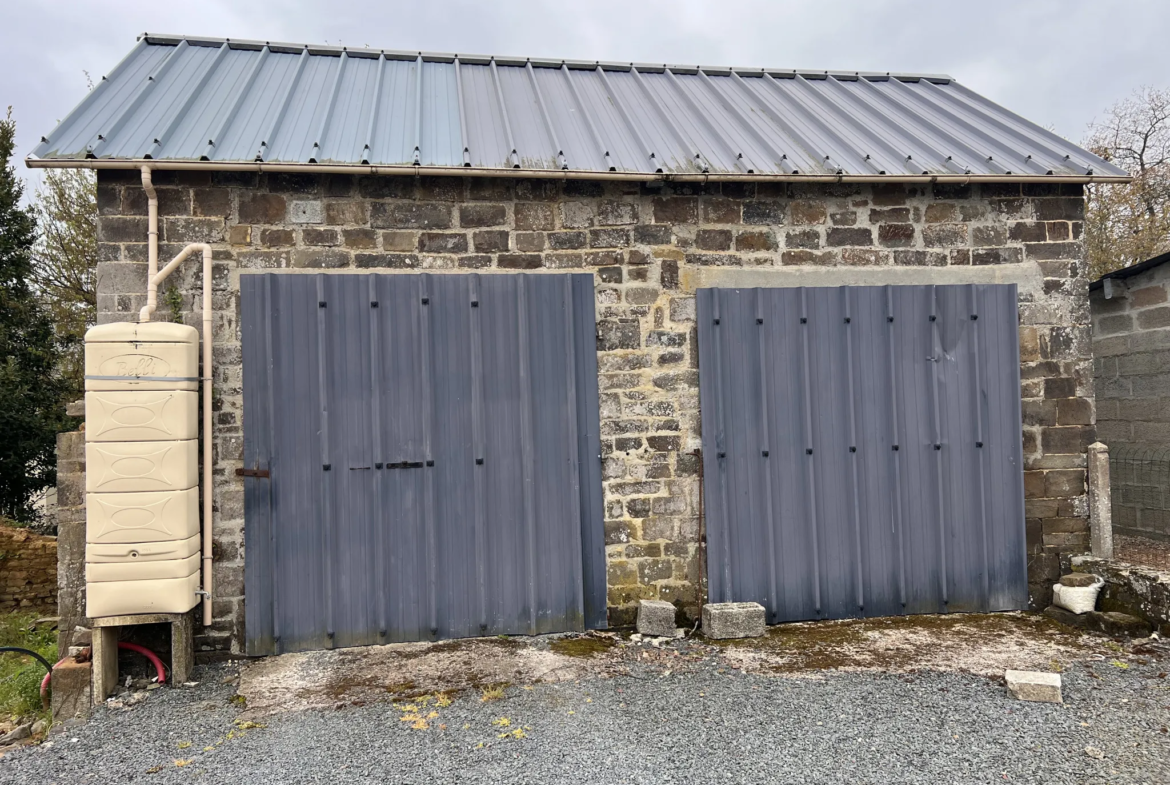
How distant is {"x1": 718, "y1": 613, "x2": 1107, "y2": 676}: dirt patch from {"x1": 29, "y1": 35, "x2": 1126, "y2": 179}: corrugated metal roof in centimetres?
302

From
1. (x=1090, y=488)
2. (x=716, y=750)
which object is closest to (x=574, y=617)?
(x=716, y=750)

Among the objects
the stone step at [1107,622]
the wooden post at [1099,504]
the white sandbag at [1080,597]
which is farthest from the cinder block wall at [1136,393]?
the stone step at [1107,622]

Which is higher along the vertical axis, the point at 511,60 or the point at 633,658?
the point at 511,60

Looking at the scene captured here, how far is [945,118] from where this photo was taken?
6.01m

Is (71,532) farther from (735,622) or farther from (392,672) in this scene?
(735,622)

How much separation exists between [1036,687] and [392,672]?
343cm

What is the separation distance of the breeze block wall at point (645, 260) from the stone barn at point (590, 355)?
0.06ft

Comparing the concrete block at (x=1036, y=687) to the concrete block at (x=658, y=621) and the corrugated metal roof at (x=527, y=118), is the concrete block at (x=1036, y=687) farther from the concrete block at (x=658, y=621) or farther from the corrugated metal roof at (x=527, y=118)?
the corrugated metal roof at (x=527, y=118)

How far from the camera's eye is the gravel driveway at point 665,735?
2.98 m

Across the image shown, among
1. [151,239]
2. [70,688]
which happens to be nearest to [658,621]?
[70,688]

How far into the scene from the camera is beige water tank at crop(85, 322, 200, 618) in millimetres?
3875

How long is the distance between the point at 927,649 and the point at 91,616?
481 centimetres

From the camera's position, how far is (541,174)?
4477 mm

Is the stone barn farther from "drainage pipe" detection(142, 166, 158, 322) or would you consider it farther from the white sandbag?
the white sandbag
